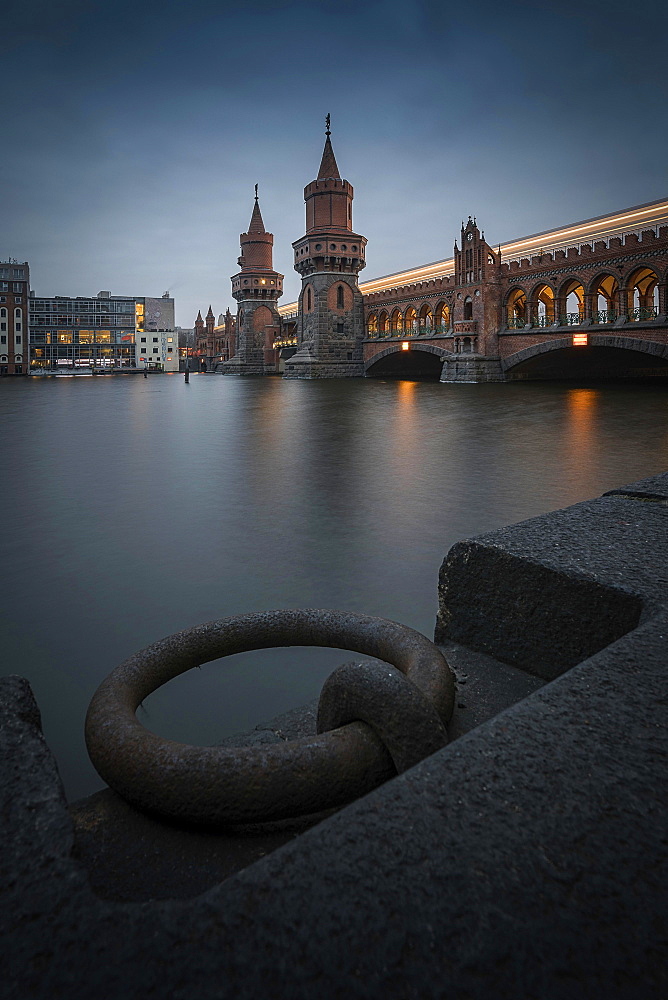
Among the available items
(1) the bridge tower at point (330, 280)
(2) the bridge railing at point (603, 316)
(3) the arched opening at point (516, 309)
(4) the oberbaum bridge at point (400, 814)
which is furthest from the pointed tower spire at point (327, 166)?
(4) the oberbaum bridge at point (400, 814)

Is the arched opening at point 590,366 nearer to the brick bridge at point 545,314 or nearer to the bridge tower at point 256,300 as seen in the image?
the brick bridge at point 545,314

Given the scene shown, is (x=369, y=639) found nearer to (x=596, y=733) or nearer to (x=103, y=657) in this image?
(x=596, y=733)

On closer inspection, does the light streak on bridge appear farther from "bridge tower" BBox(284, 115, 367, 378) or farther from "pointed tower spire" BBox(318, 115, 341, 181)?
"pointed tower spire" BBox(318, 115, 341, 181)

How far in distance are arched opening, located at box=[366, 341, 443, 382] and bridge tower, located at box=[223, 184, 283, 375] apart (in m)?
17.6

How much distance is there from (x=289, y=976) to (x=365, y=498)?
5.89m

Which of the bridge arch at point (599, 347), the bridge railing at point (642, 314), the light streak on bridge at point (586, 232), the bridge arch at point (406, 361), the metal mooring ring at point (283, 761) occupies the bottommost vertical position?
the metal mooring ring at point (283, 761)

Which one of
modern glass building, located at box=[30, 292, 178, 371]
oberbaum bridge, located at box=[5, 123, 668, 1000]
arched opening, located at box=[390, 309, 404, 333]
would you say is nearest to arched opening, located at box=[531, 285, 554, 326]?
arched opening, located at box=[390, 309, 404, 333]

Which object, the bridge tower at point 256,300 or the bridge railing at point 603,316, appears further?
the bridge tower at point 256,300

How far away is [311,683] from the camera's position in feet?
9.59

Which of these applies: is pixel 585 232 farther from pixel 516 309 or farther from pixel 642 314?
pixel 642 314

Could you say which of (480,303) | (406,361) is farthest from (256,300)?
(480,303)

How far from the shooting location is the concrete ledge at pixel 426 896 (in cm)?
72

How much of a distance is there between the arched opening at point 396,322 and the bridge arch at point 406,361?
2.08 metres

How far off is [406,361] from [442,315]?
9.17 m
